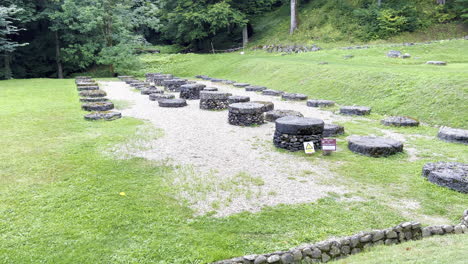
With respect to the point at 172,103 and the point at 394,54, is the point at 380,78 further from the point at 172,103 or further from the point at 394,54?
the point at 172,103

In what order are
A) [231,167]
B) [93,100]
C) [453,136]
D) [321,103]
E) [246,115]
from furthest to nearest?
1. [93,100]
2. [321,103]
3. [246,115]
4. [453,136]
5. [231,167]

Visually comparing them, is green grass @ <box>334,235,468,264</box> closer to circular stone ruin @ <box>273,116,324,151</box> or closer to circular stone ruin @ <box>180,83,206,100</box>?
circular stone ruin @ <box>273,116,324,151</box>

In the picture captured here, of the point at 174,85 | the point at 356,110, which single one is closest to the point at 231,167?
the point at 356,110

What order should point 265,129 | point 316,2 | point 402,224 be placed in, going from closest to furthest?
1. point 402,224
2. point 265,129
3. point 316,2

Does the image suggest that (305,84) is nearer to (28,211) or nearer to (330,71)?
(330,71)

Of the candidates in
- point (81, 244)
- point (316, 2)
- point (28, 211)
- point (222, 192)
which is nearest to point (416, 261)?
point (222, 192)

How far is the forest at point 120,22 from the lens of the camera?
29219 millimetres

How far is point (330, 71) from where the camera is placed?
18609 mm

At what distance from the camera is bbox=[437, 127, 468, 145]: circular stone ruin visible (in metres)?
9.20

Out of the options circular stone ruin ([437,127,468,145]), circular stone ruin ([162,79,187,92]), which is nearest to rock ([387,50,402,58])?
circular stone ruin ([437,127,468,145])

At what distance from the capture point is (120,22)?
30.5 metres

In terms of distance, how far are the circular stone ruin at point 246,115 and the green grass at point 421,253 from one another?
24.3 feet

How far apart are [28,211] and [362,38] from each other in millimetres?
29801

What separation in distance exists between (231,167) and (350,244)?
11.5ft
